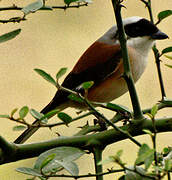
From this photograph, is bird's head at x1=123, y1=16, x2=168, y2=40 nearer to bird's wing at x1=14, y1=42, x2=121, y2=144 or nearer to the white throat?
the white throat

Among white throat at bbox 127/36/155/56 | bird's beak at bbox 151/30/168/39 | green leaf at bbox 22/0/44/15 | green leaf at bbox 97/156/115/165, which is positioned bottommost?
white throat at bbox 127/36/155/56

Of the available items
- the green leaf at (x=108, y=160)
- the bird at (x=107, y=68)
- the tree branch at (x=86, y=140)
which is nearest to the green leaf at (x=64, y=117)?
the tree branch at (x=86, y=140)

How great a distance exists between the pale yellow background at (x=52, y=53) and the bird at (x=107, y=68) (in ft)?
2.63

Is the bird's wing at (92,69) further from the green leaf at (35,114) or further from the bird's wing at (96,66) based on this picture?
the green leaf at (35,114)

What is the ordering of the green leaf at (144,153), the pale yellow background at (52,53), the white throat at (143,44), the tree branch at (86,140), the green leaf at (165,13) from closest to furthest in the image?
the green leaf at (144,153) → the tree branch at (86,140) → the green leaf at (165,13) → the white throat at (143,44) → the pale yellow background at (52,53)

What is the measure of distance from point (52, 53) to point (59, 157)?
8.42 feet

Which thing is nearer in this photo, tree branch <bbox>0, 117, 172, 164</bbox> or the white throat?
tree branch <bbox>0, 117, 172, 164</bbox>

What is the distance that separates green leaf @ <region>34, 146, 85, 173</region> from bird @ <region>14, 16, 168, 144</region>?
1004 millimetres

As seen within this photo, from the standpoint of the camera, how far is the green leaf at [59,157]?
0.86 metres

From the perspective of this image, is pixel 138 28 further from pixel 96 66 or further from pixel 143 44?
pixel 96 66

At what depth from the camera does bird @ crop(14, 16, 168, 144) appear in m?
1.96

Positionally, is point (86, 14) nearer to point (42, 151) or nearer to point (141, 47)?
point (141, 47)

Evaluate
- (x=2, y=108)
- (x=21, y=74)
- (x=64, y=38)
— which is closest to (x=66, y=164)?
(x=2, y=108)

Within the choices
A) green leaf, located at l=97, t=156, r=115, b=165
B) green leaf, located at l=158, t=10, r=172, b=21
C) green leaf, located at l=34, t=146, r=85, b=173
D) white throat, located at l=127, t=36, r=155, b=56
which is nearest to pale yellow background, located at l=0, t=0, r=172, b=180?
white throat, located at l=127, t=36, r=155, b=56
